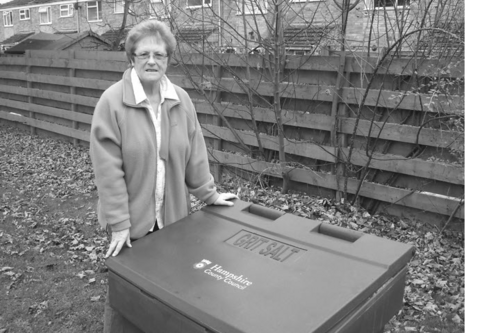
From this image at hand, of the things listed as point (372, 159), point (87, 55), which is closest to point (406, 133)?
point (372, 159)

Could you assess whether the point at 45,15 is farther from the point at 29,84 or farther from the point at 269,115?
the point at 269,115

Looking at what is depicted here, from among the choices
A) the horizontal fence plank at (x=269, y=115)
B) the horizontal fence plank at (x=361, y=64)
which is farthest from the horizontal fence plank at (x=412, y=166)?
the horizontal fence plank at (x=361, y=64)

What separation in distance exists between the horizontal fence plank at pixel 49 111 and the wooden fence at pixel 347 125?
2840 mm

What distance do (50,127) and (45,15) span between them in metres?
29.9

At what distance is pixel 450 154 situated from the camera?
14.9ft

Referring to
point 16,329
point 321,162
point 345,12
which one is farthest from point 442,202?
point 16,329

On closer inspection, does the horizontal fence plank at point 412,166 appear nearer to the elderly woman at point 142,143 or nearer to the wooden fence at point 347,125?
the wooden fence at point 347,125

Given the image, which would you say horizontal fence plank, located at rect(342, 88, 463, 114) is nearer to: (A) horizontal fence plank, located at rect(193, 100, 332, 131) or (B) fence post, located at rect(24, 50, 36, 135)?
(A) horizontal fence plank, located at rect(193, 100, 332, 131)

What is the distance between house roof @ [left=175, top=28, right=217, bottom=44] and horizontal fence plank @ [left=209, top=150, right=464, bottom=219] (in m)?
1.49

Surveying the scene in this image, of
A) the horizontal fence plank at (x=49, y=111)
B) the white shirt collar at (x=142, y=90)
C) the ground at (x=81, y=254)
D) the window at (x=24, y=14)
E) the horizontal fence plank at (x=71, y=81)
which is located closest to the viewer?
the white shirt collar at (x=142, y=90)

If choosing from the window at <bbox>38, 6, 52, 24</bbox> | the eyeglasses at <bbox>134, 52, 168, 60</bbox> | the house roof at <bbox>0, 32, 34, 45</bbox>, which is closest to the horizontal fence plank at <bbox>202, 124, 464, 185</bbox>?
the eyeglasses at <bbox>134, 52, 168, 60</bbox>

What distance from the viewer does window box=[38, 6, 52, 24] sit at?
35.1 metres

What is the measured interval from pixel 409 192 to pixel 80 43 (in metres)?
11.5

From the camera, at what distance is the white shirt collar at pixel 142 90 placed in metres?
2.28
